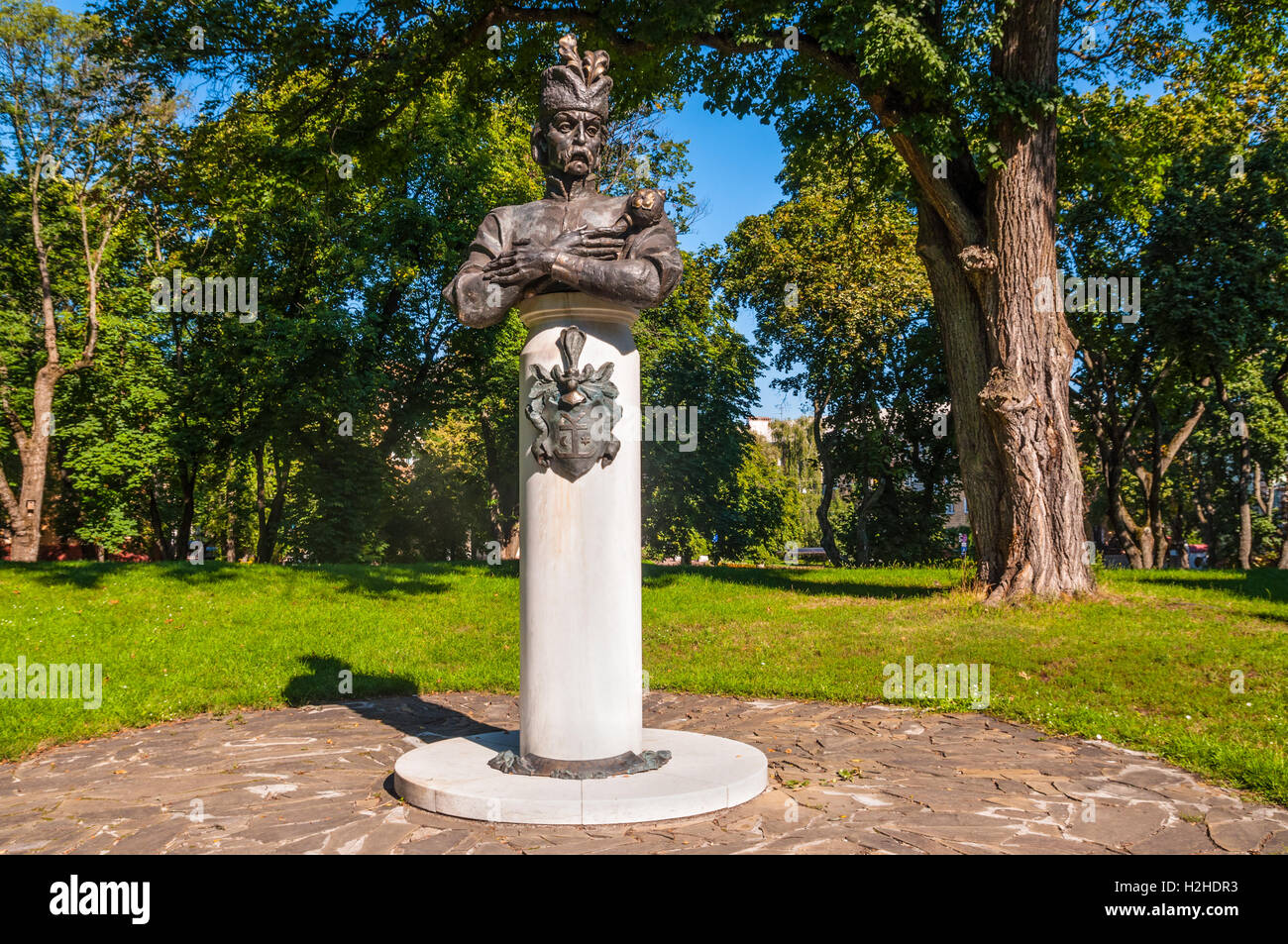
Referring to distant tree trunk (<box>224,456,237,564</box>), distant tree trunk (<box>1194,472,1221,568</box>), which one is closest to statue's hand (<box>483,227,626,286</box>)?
distant tree trunk (<box>224,456,237,564</box>)

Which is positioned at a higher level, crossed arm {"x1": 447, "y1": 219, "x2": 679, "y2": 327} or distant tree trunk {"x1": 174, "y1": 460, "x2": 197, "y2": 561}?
crossed arm {"x1": 447, "y1": 219, "x2": 679, "y2": 327}

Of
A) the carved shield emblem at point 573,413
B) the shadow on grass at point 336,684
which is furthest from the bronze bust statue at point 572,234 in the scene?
the shadow on grass at point 336,684

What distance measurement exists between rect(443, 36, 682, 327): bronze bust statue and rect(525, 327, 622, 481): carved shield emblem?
0.40 m

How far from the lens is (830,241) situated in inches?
1172

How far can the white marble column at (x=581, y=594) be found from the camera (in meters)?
5.54

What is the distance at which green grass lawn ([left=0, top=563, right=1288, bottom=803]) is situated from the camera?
810 cm

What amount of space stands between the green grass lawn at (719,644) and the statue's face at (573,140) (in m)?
5.79

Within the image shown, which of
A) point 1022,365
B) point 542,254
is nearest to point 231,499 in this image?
point 1022,365

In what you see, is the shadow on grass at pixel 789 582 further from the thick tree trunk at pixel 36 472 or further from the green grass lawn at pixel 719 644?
the thick tree trunk at pixel 36 472

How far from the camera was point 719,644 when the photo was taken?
11492mm

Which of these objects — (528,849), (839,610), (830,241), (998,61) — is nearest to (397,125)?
(998,61)

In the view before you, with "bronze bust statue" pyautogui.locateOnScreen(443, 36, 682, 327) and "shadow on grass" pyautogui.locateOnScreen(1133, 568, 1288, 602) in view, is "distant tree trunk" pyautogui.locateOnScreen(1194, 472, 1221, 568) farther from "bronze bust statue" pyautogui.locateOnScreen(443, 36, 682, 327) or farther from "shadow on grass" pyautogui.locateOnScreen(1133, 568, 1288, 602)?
"bronze bust statue" pyautogui.locateOnScreen(443, 36, 682, 327)

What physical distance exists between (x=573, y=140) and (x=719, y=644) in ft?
23.3

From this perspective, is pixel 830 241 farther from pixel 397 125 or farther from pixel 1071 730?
pixel 1071 730
